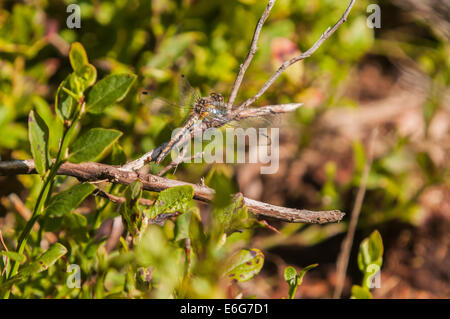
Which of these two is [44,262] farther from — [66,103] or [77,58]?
[77,58]

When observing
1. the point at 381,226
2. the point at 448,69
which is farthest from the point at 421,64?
the point at 381,226

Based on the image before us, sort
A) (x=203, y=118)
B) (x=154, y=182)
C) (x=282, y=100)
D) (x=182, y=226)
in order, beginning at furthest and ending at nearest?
(x=282, y=100) → (x=203, y=118) → (x=182, y=226) → (x=154, y=182)

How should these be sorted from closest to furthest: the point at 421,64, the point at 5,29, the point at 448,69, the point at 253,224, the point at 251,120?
1. the point at 253,224
2. the point at 251,120
3. the point at 5,29
4. the point at 448,69
5. the point at 421,64

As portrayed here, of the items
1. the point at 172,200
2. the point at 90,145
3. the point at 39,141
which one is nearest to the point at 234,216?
the point at 172,200

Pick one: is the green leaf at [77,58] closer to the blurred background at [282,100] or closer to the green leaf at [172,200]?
the green leaf at [172,200]

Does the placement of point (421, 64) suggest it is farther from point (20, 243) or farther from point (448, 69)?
point (20, 243)
